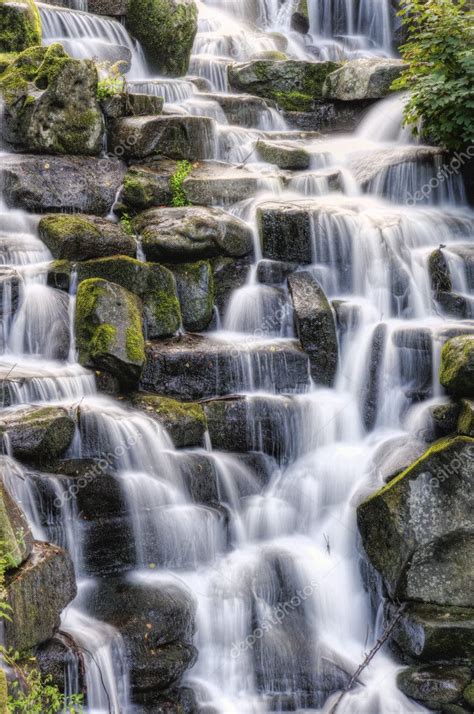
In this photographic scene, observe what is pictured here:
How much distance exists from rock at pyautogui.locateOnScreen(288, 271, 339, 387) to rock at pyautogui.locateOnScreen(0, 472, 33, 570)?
4.20 m

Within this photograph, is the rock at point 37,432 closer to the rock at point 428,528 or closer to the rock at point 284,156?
the rock at point 428,528

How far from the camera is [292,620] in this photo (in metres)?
6.14

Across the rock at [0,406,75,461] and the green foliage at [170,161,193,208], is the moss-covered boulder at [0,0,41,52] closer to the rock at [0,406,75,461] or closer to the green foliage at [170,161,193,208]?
the green foliage at [170,161,193,208]

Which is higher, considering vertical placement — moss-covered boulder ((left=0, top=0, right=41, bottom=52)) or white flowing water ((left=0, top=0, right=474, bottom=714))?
moss-covered boulder ((left=0, top=0, right=41, bottom=52))

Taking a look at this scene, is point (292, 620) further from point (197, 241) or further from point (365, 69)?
point (365, 69)

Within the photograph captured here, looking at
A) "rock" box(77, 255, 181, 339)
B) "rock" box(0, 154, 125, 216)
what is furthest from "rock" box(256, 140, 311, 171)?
"rock" box(77, 255, 181, 339)

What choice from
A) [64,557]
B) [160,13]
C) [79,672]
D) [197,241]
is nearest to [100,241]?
[197,241]

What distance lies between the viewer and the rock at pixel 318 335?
8336 mm

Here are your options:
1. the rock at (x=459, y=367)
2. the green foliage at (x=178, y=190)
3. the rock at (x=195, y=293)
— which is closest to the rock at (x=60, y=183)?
the green foliage at (x=178, y=190)

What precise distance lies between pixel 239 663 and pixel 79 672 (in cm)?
143

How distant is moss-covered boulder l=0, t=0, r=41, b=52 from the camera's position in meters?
12.6

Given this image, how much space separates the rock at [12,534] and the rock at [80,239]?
4.42 meters

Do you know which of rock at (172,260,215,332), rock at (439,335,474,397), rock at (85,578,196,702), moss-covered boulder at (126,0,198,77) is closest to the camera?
rock at (85,578,196,702)

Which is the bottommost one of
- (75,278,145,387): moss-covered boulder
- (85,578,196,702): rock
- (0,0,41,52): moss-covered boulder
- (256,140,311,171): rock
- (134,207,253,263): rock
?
(85,578,196,702): rock
